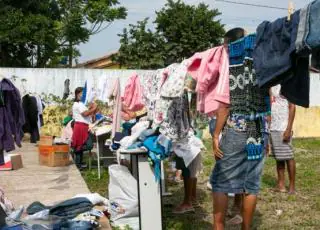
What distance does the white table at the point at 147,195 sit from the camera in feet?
15.2

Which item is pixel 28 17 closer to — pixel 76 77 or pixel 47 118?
pixel 76 77

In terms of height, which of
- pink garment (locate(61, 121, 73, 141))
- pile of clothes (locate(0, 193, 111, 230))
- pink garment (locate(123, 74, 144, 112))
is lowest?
pile of clothes (locate(0, 193, 111, 230))

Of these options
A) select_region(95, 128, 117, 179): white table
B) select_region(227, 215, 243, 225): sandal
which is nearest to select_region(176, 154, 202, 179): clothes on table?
select_region(227, 215, 243, 225): sandal

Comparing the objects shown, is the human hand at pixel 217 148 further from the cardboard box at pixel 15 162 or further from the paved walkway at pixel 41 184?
the cardboard box at pixel 15 162

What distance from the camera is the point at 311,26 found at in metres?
2.66

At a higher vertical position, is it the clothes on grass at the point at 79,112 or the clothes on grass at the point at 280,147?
the clothes on grass at the point at 79,112

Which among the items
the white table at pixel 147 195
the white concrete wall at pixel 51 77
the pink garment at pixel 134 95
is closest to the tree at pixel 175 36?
the white concrete wall at pixel 51 77

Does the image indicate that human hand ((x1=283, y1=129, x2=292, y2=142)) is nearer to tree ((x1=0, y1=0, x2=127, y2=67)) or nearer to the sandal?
the sandal

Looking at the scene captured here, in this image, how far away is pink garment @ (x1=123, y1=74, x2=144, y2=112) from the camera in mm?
6972

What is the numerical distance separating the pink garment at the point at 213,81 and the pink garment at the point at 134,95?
284 cm

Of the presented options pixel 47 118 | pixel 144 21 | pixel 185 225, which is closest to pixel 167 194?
pixel 185 225

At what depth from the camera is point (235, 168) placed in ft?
13.5

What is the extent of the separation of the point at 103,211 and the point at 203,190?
7.01 feet

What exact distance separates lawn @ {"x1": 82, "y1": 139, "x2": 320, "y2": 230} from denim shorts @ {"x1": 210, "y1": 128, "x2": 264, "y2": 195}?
119 centimetres
